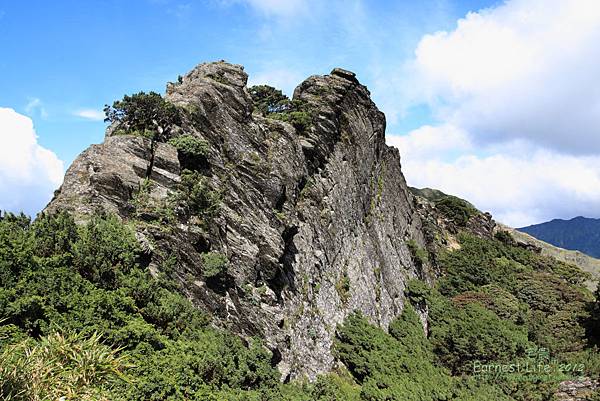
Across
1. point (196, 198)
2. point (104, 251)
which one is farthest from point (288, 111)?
point (104, 251)

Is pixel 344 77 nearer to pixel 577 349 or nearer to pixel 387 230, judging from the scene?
pixel 387 230

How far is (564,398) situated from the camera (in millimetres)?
34344

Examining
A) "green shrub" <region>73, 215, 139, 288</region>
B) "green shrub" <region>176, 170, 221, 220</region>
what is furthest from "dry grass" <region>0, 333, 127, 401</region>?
"green shrub" <region>176, 170, 221, 220</region>

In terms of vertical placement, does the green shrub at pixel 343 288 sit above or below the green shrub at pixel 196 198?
below

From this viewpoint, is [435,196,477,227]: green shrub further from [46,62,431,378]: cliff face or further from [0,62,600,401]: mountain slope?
[46,62,431,378]: cliff face

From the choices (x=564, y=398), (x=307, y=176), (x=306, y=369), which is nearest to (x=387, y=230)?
(x=307, y=176)

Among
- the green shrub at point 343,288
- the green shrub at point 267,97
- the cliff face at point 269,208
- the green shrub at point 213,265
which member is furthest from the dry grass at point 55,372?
the green shrub at point 267,97

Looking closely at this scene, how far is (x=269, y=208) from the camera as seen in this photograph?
Result: 27.5m

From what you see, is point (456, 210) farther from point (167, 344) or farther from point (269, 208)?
point (167, 344)

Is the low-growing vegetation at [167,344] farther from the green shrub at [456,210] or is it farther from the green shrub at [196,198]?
the green shrub at [456,210]

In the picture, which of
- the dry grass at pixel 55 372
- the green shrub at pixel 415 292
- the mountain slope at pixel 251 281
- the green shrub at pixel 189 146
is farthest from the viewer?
the green shrub at pixel 415 292

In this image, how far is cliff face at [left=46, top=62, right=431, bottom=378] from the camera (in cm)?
1969

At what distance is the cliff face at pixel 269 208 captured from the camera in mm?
19688

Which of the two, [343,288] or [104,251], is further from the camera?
[343,288]
